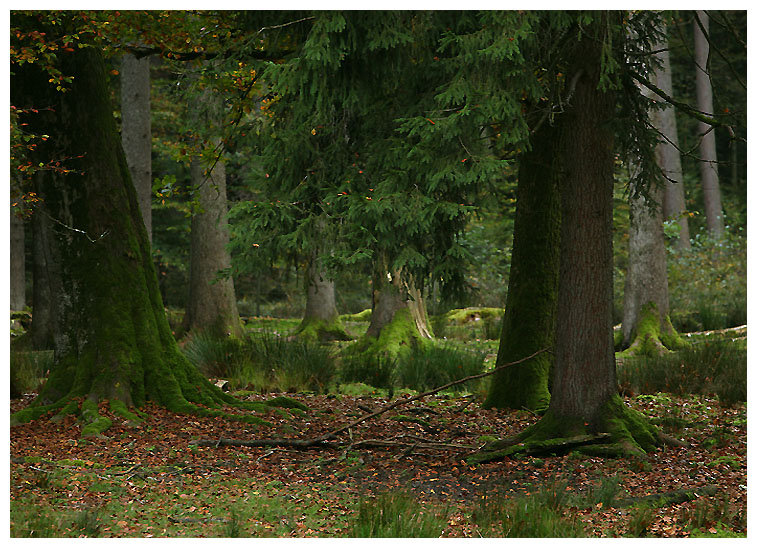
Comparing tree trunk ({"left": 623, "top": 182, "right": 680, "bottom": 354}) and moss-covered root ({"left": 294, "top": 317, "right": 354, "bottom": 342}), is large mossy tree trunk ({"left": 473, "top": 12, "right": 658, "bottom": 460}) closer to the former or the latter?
tree trunk ({"left": 623, "top": 182, "right": 680, "bottom": 354})

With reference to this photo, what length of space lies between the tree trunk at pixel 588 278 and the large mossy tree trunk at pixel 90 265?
11.0ft

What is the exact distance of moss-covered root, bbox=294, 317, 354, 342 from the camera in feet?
47.9

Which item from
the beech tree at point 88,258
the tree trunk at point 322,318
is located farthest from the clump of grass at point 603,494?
the tree trunk at point 322,318

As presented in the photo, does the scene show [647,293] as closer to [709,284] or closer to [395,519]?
[709,284]

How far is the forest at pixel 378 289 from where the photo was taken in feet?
15.9

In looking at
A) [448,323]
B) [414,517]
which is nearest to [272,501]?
[414,517]

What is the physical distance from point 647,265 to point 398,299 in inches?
157

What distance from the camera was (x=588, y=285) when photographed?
20.0 ft

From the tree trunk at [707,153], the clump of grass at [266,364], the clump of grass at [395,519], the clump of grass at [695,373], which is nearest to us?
the clump of grass at [395,519]

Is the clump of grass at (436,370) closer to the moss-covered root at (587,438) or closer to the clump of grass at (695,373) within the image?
the clump of grass at (695,373)

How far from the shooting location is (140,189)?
12000 millimetres

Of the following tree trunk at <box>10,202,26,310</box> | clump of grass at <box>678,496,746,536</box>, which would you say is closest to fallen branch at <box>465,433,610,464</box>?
clump of grass at <box>678,496,746,536</box>

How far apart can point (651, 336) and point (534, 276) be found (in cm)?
468

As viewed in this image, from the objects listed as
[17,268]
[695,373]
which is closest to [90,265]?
[695,373]
